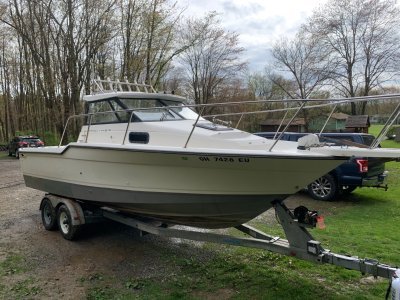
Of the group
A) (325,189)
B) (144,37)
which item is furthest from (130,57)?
(325,189)

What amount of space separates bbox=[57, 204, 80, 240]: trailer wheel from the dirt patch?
119 millimetres

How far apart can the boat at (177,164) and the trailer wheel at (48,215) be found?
0.25 m

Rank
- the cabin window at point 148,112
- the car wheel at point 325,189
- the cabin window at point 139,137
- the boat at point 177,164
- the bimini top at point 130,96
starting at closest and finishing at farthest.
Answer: the boat at point 177,164
the cabin window at point 139,137
the cabin window at point 148,112
the bimini top at point 130,96
the car wheel at point 325,189

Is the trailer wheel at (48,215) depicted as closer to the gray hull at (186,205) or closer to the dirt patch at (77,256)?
the dirt patch at (77,256)

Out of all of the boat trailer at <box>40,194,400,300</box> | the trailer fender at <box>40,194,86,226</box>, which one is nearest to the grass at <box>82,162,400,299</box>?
the boat trailer at <box>40,194,400,300</box>

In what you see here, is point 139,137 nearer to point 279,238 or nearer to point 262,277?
point 279,238

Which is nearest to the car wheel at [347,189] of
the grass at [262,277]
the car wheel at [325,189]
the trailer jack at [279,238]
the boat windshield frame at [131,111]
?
the car wheel at [325,189]

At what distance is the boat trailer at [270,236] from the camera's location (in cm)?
352

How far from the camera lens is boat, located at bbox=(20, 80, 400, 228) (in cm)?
387

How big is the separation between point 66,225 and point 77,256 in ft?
3.16

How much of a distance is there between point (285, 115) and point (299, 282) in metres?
2.05

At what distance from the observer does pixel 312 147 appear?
3838mm

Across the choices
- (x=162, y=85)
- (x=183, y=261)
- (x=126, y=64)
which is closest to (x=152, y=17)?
(x=126, y=64)

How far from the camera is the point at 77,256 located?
546 cm
